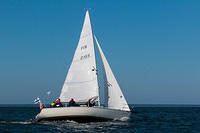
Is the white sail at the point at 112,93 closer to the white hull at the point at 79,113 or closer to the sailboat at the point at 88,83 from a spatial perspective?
the sailboat at the point at 88,83

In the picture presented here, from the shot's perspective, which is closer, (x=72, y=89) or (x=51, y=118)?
(x=51, y=118)

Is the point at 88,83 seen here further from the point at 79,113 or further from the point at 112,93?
the point at 79,113

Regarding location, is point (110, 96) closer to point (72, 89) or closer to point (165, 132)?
point (72, 89)

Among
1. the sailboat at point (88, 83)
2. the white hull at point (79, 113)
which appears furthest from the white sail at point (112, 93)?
the white hull at point (79, 113)

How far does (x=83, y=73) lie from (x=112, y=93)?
3.57 meters

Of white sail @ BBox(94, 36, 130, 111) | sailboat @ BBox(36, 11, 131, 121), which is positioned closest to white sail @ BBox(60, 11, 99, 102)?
sailboat @ BBox(36, 11, 131, 121)

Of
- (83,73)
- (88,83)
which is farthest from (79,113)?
(83,73)

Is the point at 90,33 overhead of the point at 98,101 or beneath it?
overhead

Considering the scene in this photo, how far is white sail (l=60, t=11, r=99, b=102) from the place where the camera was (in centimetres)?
3241

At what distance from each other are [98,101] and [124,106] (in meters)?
3.23

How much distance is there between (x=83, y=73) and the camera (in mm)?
33031

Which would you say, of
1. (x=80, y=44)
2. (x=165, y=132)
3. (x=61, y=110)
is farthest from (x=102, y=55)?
(x=165, y=132)

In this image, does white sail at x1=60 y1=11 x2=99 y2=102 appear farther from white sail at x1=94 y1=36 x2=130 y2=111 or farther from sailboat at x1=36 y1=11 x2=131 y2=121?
white sail at x1=94 y1=36 x2=130 y2=111

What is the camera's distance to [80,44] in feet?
111
